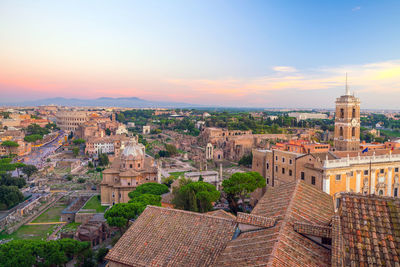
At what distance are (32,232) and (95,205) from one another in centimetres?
646

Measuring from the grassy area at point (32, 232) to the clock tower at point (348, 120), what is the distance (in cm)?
3047

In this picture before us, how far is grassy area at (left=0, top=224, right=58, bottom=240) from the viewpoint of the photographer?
83.0 feet

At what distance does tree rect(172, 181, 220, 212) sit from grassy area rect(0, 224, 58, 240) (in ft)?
42.3

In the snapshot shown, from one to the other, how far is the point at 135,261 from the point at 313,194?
6.46m

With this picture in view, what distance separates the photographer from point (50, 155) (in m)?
59.7

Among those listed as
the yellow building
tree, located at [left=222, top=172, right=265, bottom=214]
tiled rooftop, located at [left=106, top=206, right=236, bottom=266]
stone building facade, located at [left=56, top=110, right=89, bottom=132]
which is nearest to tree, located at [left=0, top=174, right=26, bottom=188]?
tree, located at [left=222, top=172, right=265, bottom=214]

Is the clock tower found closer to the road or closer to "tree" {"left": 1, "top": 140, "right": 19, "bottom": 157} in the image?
the road

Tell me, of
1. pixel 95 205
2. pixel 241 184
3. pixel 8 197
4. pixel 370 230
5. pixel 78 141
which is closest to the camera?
pixel 370 230

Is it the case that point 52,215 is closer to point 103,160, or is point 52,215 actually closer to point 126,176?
point 126,176

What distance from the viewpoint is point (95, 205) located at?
31422mm

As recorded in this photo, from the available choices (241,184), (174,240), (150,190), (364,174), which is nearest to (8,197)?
(150,190)

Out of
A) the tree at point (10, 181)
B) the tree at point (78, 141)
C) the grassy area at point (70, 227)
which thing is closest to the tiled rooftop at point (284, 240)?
the grassy area at point (70, 227)

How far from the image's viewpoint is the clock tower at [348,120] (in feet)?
99.2

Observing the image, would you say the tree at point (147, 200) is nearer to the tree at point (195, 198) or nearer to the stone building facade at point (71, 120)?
the tree at point (195, 198)
